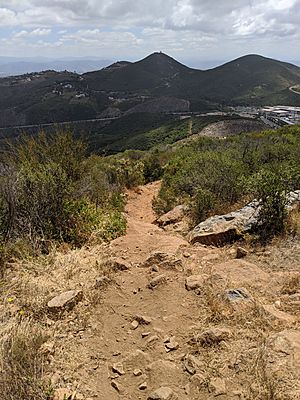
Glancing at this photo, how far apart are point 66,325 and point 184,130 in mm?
60429

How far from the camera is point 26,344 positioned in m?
2.92

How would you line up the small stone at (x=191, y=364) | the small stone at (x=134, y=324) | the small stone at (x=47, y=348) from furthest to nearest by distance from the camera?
the small stone at (x=134, y=324) → the small stone at (x=47, y=348) → the small stone at (x=191, y=364)

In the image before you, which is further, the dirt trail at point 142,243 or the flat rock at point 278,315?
the dirt trail at point 142,243

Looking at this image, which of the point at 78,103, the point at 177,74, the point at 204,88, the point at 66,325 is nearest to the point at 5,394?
the point at 66,325

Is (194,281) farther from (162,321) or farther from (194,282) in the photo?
(162,321)

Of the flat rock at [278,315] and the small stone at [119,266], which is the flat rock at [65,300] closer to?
the small stone at [119,266]

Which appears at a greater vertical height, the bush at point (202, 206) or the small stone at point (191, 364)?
the small stone at point (191, 364)

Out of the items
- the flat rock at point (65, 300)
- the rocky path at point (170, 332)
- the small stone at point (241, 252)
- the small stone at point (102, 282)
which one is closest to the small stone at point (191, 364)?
the rocky path at point (170, 332)

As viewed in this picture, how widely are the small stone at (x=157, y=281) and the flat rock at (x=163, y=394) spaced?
1.59 metres

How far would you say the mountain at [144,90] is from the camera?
344 feet

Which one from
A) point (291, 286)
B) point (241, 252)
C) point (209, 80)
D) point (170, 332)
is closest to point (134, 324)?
point (170, 332)

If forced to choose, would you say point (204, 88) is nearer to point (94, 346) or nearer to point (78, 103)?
point (78, 103)

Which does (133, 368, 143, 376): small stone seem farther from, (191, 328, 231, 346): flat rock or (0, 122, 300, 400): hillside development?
(191, 328, 231, 346): flat rock

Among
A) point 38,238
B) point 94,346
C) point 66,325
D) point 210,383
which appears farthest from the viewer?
point 38,238
